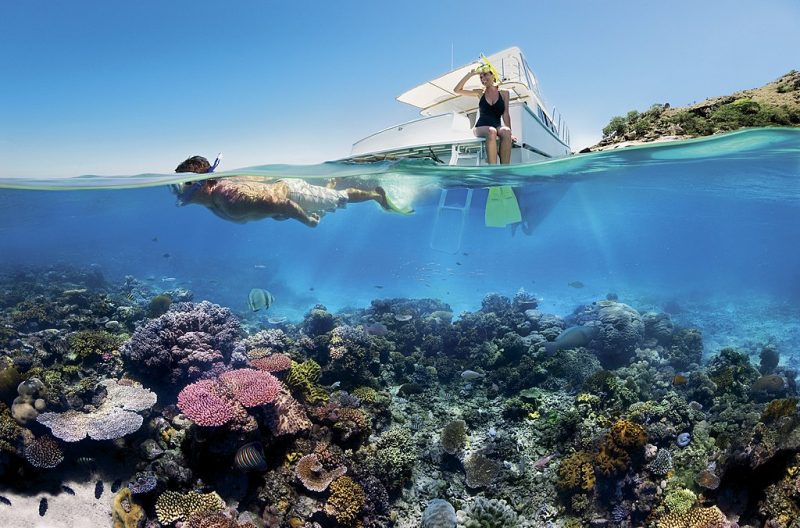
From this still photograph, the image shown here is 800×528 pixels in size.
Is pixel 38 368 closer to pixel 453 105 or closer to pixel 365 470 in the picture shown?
pixel 365 470

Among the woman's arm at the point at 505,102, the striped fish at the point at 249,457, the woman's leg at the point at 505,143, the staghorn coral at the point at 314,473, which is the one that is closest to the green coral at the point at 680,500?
the staghorn coral at the point at 314,473

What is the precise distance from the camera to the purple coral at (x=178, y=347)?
7277mm

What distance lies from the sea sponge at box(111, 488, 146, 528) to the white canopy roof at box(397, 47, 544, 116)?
37.9 ft

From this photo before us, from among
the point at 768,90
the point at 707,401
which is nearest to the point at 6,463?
the point at 707,401

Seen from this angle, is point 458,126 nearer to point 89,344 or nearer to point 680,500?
point 680,500

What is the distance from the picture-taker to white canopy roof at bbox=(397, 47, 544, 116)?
11.6m

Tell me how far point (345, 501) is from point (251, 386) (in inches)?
87.9

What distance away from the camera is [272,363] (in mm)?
7672

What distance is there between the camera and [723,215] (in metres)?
28.3

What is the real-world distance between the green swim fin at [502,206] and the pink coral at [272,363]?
11864 millimetres

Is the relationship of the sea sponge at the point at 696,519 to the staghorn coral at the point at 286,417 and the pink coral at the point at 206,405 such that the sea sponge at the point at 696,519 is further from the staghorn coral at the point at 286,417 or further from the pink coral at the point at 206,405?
the pink coral at the point at 206,405

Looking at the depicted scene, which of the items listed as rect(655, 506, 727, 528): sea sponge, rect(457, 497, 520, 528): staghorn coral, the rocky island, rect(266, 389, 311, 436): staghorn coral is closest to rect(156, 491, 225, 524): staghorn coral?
rect(266, 389, 311, 436): staghorn coral

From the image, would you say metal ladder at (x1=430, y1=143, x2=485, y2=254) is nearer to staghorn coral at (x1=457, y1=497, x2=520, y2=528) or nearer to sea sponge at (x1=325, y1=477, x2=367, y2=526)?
staghorn coral at (x1=457, y1=497, x2=520, y2=528)

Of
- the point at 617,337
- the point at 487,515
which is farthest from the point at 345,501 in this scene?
the point at 617,337
